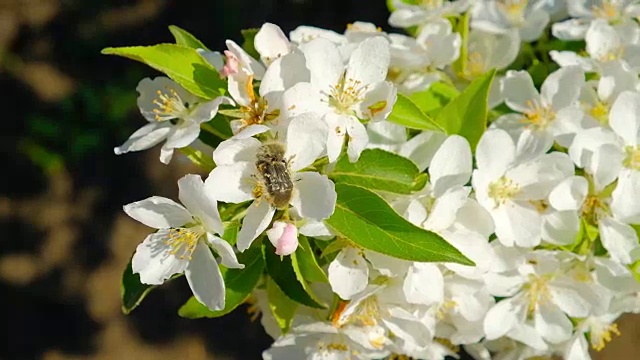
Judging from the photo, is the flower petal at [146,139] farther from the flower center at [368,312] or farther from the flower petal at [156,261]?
the flower center at [368,312]

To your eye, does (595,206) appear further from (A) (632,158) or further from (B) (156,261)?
(B) (156,261)

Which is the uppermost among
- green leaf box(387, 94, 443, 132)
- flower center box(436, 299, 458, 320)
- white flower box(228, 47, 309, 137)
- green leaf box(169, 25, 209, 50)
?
white flower box(228, 47, 309, 137)

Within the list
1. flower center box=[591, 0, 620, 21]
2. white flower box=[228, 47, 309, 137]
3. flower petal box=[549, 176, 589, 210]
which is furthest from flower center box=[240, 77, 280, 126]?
flower center box=[591, 0, 620, 21]

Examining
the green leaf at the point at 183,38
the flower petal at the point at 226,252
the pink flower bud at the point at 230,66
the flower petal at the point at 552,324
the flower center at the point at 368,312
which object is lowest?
the flower petal at the point at 552,324

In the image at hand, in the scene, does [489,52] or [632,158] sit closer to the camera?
[632,158]

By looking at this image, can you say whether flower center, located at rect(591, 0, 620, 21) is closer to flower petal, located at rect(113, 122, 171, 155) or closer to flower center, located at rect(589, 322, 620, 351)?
flower center, located at rect(589, 322, 620, 351)

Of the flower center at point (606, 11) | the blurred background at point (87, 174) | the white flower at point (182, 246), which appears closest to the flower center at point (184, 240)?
the white flower at point (182, 246)

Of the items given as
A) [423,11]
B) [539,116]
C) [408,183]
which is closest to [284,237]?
[408,183]
